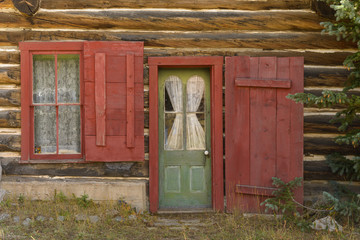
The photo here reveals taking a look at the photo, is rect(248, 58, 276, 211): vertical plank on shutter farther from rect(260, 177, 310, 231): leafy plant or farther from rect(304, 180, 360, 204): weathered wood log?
rect(304, 180, 360, 204): weathered wood log

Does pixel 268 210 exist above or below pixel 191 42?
below

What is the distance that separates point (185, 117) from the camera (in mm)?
6059

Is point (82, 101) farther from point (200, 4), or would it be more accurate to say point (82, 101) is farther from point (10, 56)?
point (200, 4)

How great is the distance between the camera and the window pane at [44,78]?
586 centimetres

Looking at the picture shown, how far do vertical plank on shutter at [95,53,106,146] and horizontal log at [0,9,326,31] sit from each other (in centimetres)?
61

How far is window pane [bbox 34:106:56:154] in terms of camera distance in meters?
5.86

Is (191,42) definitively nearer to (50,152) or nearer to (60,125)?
(60,125)

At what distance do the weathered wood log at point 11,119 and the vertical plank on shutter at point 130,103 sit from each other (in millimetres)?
1663

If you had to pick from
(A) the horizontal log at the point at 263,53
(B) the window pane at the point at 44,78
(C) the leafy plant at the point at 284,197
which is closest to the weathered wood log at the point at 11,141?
(B) the window pane at the point at 44,78

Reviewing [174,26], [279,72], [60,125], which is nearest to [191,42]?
[174,26]

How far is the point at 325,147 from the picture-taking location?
584cm

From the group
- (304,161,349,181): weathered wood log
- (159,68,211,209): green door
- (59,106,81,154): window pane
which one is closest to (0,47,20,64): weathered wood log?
(59,106,81,154): window pane

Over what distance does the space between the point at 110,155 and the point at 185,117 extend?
1312 millimetres

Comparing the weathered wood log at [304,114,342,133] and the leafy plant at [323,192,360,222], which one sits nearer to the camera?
the leafy plant at [323,192,360,222]
